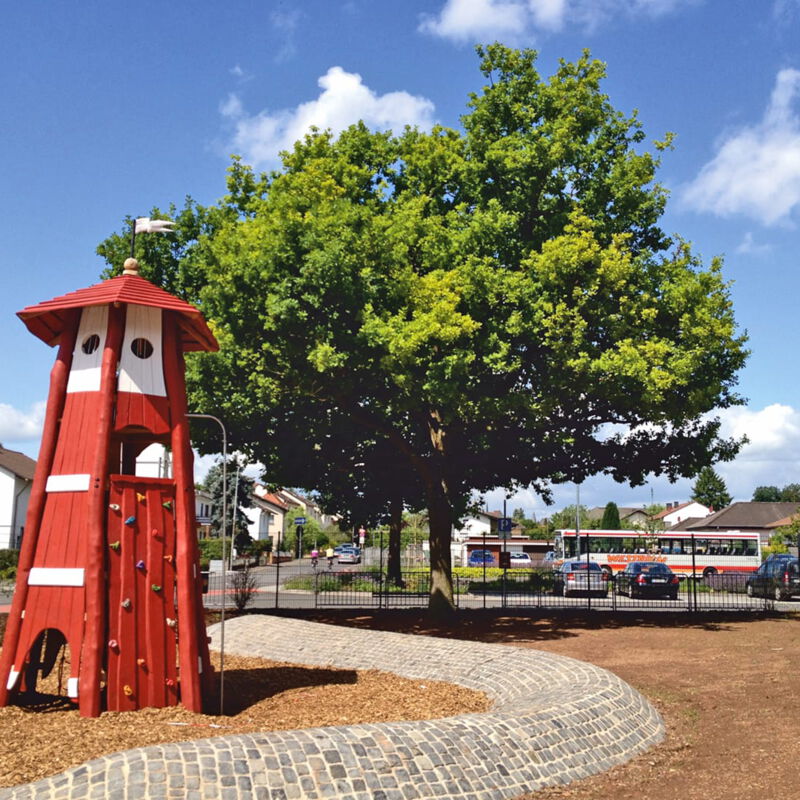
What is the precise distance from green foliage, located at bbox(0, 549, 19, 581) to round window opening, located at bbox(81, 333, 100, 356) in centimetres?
3337

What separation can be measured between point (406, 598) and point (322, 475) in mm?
10053

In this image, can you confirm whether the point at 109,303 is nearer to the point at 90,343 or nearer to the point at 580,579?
the point at 90,343

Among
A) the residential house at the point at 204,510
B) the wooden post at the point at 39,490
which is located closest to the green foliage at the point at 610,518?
the residential house at the point at 204,510

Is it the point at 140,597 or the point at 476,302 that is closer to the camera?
the point at 140,597

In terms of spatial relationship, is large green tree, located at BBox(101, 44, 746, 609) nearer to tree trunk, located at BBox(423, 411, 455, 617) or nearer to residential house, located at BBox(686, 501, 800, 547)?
tree trunk, located at BBox(423, 411, 455, 617)

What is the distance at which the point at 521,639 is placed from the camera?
1966cm

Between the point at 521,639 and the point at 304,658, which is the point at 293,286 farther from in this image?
the point at 521,639

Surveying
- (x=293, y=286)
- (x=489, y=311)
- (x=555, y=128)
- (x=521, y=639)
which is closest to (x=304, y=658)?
(x=521, y=639)

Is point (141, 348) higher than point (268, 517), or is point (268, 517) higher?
point (268, 517)

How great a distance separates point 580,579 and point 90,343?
30187mm

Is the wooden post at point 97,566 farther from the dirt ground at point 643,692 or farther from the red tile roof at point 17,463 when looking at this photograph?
the red tile roof at point 17,463

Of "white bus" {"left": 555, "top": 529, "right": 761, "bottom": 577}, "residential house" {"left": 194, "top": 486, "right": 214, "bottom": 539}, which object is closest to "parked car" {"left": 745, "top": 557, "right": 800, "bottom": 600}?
"white bus" {"left": 555, "top": 529, "right": 761, "bottom": 577}

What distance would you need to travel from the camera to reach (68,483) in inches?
413

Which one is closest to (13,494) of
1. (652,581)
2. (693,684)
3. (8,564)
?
(8,564)
